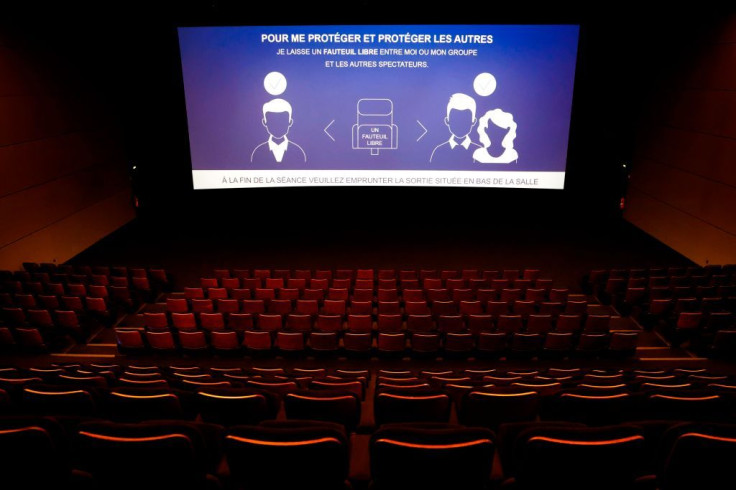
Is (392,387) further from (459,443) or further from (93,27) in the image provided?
(93,27)

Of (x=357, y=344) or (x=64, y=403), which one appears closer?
(x=64, y=403)

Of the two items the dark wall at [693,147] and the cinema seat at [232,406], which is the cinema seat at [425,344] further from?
the dark wall at [693,147]

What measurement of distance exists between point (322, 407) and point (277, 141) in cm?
872

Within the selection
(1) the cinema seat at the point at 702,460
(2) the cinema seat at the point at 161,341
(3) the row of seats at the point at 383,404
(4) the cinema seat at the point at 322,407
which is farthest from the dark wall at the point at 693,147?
(2) the cinema seat at the point at 161,341

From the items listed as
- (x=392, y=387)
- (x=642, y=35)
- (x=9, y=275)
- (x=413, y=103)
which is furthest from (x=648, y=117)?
(x=9, y=275)

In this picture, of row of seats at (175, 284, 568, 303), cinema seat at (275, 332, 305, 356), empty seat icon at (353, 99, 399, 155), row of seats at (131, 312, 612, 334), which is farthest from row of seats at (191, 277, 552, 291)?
empty seat icon at (353, 99, 399, 155)

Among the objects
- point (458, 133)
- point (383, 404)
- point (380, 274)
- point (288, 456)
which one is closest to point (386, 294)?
point (380, 274)

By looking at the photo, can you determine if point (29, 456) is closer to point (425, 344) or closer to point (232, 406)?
point (232, 406)

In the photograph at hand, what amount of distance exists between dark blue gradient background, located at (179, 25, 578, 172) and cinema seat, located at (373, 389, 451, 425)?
836 centimetres

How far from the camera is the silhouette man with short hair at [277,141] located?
10.7 metres

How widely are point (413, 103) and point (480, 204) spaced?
131 inches

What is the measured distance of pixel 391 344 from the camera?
571 cm

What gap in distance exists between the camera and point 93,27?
35.1ft

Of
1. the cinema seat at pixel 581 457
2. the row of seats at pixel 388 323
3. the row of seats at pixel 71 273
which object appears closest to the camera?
the cinema seat at pixel 581 457
